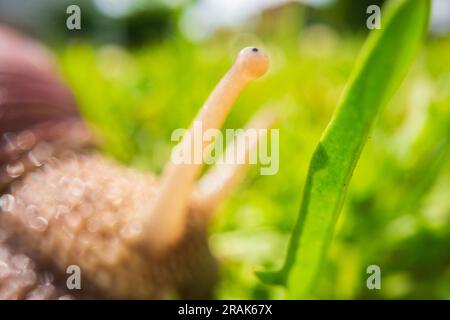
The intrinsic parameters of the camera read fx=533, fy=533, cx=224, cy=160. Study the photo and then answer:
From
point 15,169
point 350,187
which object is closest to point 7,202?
point 15,169

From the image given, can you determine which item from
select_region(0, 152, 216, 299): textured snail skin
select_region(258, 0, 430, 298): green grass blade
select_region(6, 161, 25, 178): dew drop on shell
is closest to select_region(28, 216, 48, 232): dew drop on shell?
select_region(0, 152, 216, 299): textured snail skin

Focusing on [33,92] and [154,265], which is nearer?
[154,265]

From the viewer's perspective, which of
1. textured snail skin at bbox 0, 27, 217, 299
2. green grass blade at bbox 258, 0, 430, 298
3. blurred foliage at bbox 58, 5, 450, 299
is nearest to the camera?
green grass blade at bbox 258, 0, 430, 298

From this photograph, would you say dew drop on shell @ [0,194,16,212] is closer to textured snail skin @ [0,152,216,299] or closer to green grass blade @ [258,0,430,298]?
textured snail skin @ [0,152,216,299]

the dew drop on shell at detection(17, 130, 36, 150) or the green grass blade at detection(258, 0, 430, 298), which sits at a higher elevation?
the dew drop on shell at detection(17, 130, 36, 150)

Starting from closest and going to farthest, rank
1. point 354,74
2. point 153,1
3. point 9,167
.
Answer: point 354,74, point 9,167, point 153,1
